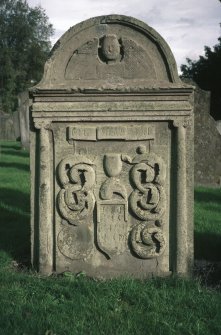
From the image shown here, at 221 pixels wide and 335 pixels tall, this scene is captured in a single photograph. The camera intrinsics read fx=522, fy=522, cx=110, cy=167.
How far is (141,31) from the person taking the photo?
198 inches

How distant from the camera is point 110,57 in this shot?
5.04m

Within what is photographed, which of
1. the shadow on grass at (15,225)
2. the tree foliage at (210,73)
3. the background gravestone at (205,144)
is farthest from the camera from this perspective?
the tree foliage at (210,73)

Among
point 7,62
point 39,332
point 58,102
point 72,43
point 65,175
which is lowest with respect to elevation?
point 39,332

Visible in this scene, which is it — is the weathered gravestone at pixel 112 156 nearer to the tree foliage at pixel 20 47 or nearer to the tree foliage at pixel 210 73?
the tree foliage at pixel 210 73

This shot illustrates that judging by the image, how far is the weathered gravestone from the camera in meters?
4.98

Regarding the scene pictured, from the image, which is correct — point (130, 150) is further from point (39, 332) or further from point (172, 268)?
point (39, 332)

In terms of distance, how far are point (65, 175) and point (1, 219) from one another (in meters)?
2.93

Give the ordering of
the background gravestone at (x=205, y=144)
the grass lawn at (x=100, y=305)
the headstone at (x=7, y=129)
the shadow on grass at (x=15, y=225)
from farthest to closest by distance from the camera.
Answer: the headstone at (x=7, y=129)
the background gravestone at (x=205, y=144)
the shadow on grass at (x=15, y=225)
the grass lawn at (x=100, y=305)

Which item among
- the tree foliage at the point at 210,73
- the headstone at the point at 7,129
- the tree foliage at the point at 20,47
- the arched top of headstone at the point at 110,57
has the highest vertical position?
the tree foliage at the point at 20,47

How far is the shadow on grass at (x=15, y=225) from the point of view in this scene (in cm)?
592

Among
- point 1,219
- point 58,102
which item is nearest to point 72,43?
point 58,102

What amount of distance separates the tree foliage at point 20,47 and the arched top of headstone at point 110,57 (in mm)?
43508

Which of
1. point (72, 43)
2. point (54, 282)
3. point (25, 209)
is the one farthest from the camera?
point (25, 209)

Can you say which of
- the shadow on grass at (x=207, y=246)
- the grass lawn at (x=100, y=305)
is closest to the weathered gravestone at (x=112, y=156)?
the grass lawn at (x=100, y=305)
